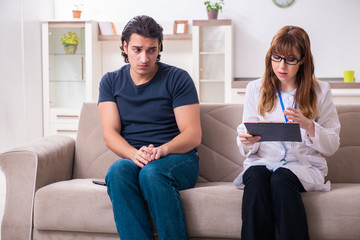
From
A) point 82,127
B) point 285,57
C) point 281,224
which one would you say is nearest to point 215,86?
point 82,127

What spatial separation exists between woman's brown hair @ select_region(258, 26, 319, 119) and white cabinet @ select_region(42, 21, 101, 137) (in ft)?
11.0

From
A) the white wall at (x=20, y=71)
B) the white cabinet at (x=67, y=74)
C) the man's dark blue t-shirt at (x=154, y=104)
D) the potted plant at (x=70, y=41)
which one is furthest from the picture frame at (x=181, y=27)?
the man's dark blue t-shirt at (x=154, y=104)

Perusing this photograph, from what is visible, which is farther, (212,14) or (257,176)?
(212,14)

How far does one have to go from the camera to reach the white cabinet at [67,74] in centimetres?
498

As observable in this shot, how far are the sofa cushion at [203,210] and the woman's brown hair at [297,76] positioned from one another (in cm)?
37

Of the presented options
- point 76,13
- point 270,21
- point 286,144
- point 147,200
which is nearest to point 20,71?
point 76,13

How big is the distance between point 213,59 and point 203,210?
10.9 ft

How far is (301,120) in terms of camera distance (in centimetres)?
172

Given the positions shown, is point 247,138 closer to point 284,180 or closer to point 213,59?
point 284,180

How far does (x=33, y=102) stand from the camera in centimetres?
489

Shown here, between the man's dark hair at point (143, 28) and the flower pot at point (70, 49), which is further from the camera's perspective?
the flower pot at point (70, 49)

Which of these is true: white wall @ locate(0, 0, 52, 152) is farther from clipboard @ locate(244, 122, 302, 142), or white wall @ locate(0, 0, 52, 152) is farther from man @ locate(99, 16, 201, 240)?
clipboard @ locate(244, 122, 302, 142)

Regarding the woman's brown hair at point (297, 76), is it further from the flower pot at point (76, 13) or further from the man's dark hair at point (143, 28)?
the flower pot at point (76, 13)

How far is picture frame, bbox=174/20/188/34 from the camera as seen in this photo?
5.03 m
